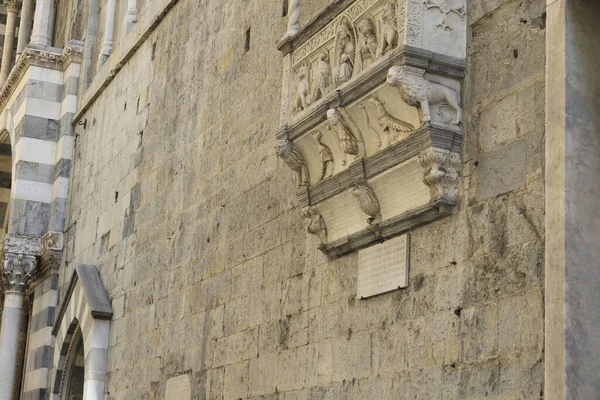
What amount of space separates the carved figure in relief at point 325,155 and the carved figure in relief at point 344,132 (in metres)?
0.27

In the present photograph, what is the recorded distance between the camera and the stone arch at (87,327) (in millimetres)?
10320

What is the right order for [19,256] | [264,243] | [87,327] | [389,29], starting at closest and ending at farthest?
[389,29]
[264,243]
[87,327]
[19,256]

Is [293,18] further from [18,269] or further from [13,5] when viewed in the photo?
[13,5]

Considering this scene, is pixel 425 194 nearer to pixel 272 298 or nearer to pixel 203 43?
pixel 272 298

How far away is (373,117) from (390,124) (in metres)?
0.17

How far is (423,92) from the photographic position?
17.7ft

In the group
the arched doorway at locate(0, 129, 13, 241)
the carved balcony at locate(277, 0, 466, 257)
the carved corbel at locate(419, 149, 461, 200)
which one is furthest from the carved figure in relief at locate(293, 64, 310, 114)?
the arched doorway at locate(0, 129, 13, 241)

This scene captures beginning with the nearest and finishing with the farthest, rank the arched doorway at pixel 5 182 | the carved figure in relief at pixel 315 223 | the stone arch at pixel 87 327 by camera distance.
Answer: the carved figure in relief at pixel 315 223 < the stone arch at pixel 87 327 < the arched doorway at pixel 5 182

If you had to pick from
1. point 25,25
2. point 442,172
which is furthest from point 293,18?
point 25,25

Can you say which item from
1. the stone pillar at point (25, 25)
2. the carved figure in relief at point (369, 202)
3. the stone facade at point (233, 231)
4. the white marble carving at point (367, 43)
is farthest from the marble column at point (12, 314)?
the white marble carving at point (367, 43)

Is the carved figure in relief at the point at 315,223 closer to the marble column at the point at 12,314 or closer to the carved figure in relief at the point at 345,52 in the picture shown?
the carved figure in relief at the point at 345,52

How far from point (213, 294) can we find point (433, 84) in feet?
10.5

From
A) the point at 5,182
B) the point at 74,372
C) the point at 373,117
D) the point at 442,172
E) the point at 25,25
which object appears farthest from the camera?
the point at 5,182

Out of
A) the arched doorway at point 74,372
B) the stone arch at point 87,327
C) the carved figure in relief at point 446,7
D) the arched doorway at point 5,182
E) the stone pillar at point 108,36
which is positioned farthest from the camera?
the arched doorway at point 5,182
